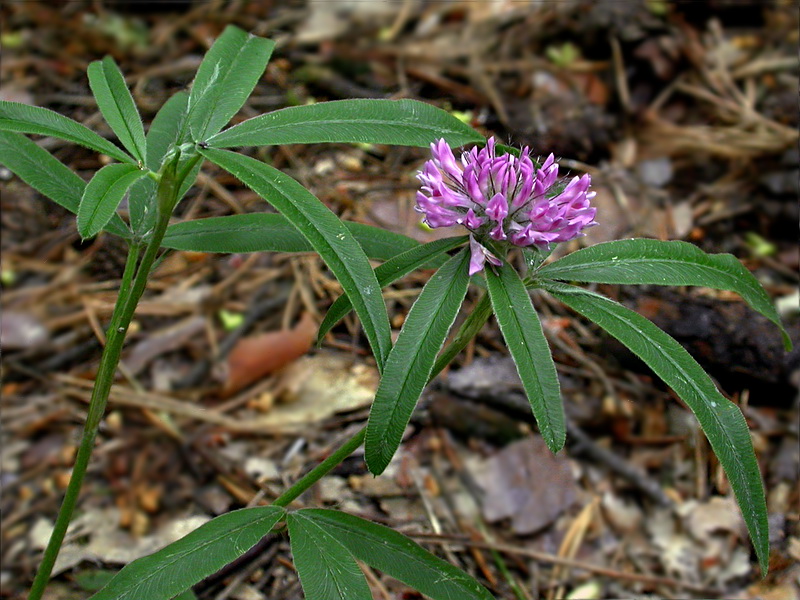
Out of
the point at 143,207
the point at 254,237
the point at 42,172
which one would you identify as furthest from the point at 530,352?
the point at 42,172

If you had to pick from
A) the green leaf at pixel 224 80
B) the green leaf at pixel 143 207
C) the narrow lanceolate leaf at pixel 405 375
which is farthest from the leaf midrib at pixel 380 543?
the green leaf at pixel 224 80

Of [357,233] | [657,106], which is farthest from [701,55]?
[357,233]

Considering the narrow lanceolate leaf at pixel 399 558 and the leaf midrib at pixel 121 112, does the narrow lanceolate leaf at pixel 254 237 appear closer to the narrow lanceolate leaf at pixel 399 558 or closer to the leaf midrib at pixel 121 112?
the leaf midrib at pixel 121 112

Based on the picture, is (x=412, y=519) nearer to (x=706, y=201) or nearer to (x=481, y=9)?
(x=706, y=201)

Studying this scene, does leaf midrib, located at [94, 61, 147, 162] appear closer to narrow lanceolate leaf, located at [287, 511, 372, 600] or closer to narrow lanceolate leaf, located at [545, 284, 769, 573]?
narrow lanceolate leaf, located at [287, 511, 372, 600]

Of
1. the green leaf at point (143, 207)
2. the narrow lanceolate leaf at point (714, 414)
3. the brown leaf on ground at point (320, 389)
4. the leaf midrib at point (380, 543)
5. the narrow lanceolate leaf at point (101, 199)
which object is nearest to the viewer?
the narrow lanceolate leaf at point (101, 199)

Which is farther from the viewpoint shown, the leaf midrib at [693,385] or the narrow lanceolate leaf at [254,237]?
the narrow lanceolate leaf at [254,237]

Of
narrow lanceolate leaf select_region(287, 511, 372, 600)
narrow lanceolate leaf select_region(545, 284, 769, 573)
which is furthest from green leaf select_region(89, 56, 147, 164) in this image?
narrow lanceolate leaf select_region(545, 284, 769, 573)

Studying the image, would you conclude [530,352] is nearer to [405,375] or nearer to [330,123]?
[405,375]
